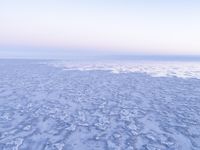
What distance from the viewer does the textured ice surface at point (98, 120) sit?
4.13 meters

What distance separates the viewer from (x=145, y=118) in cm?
566

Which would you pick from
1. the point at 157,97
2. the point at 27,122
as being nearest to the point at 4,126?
the point at 27,122

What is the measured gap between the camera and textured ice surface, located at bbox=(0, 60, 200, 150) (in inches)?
163

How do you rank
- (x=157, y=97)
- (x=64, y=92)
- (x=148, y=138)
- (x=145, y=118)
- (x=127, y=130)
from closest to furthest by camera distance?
(x=148, y=138) < (x=127, y=130) < (x=145, y=118) < (x=157, y=97) < (x=64, y=92)

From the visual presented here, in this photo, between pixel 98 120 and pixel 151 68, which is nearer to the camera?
pixel 98 120

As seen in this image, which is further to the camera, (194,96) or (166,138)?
(194,96)

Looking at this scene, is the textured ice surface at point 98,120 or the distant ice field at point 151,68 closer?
the textured ice surface at point 98,120

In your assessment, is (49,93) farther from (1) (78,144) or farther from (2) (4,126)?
(1) (78,144)

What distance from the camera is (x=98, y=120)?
5.41 meters

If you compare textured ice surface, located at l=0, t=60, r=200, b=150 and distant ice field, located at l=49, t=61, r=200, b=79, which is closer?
textured ice surface, located at l=0, t=60, r=200, b=150

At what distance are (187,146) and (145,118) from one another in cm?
170

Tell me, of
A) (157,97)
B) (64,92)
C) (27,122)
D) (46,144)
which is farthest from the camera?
(64,92)

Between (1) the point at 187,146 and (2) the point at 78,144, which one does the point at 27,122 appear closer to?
(2) the point at 78,144

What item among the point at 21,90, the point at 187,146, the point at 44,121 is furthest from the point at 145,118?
the point at 21,90
